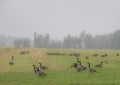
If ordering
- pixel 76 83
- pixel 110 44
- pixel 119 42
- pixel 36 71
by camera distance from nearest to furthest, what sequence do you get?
pixel 76 83 < pixel 36 71 < pixel 119 42 < pixel 110 44

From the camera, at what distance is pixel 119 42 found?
167500 millimetres

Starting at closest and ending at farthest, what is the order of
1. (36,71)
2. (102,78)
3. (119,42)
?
(102,78) → (36,71) → (119,42)

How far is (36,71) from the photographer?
39.6 metres

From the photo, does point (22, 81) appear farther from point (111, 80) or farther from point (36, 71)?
point (111, 80)

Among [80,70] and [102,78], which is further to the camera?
[80,70]

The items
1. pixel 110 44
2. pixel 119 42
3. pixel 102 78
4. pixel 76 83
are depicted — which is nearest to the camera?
pixel 76 83

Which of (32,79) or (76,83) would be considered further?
(32,79)

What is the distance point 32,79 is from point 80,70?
8.04 meters

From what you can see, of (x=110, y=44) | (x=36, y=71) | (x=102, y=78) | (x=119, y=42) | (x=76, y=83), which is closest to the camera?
(x=76, y=83)

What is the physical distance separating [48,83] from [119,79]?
360 inches

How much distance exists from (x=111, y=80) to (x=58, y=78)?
7038mm

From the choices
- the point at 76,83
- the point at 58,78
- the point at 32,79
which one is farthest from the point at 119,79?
the point at 32,79

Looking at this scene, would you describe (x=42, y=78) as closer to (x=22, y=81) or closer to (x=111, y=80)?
(x=22, y=81)

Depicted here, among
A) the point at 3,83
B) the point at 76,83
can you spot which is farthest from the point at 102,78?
the point at 3,83
